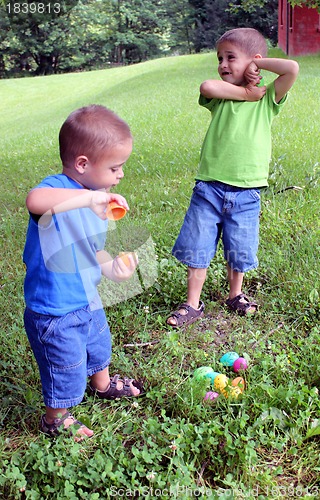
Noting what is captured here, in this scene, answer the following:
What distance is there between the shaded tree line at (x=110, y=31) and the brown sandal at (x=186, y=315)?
104 feet

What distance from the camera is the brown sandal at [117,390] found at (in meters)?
2.38

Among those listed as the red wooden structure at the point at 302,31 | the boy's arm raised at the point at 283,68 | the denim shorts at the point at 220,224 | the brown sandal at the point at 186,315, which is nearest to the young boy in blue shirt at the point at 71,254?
the brown sandal at the point at 186,315

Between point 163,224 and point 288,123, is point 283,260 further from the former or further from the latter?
point 288,123

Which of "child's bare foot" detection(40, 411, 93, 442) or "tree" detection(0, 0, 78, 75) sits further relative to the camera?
"tree" detection(0, 0, 78, 75)

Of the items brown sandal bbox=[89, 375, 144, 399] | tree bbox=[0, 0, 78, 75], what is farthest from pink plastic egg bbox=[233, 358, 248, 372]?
tree bbox=[0, 0, 78, 75]

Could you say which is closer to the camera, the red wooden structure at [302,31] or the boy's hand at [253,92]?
the boy's hand at [253,92]

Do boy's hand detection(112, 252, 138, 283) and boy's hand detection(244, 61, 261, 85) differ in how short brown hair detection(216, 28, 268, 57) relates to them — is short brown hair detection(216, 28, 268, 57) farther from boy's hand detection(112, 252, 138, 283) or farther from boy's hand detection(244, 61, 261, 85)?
boy's hand detection(112, 252, 138, 283)

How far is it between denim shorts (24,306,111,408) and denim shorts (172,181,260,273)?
978mm

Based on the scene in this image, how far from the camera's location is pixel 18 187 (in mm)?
5637

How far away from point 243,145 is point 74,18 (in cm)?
3896

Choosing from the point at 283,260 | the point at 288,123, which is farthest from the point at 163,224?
the point at 288,123

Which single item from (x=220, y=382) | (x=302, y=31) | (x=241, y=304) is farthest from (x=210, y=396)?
(x=302, y=31)

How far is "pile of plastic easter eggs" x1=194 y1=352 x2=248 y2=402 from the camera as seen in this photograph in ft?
7.34

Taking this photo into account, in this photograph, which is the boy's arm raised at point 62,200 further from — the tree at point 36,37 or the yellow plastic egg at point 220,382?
the tree at point 36,37
